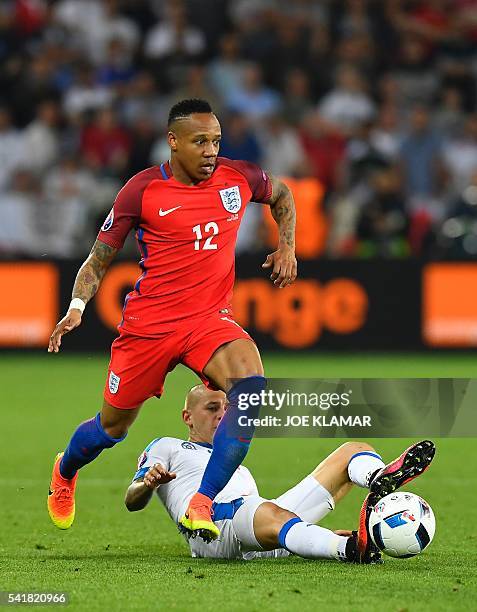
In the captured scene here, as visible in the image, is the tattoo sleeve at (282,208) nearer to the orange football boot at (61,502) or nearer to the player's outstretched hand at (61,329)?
the player's outstretched hand at (61,329)

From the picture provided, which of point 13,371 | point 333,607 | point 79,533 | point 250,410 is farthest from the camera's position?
point 13,371

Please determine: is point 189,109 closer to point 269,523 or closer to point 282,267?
point 282,267

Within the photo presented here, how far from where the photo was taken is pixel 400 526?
5.75 metres

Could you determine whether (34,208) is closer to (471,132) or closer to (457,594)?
(471,132)

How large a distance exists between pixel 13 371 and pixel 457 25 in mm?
8274

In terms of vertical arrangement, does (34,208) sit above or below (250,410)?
above

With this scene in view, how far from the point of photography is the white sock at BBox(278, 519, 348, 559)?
588 centimetres

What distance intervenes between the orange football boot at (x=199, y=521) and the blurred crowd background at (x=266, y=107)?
9358 millimetres

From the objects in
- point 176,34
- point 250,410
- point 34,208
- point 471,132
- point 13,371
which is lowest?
point 250,410

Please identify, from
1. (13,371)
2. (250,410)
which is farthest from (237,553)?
(13,371)

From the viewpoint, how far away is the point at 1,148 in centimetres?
1664

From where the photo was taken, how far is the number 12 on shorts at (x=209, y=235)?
6.60 meters

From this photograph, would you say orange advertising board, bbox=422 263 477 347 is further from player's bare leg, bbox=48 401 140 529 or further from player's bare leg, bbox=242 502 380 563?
player's bare leg, bbox=242 502 380 563

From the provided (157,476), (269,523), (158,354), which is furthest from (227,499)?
(158,354)
